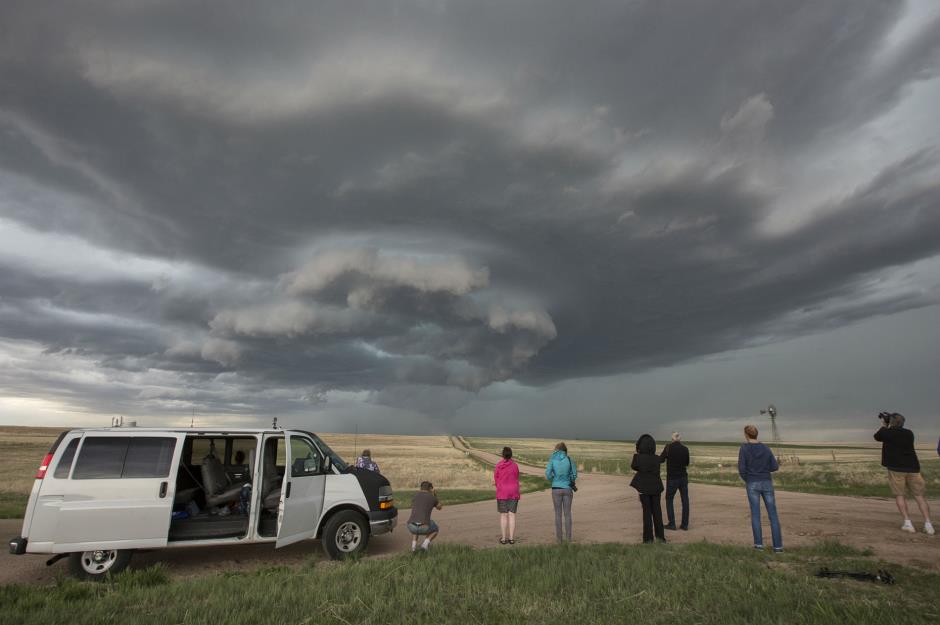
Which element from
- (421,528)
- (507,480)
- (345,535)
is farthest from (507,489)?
(345,535)

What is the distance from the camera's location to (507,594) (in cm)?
746

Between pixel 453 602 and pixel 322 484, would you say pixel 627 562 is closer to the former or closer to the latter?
pixel 453 602

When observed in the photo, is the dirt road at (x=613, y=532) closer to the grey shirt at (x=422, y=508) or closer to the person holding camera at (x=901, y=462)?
the person holding camera at (x=901, y=462)

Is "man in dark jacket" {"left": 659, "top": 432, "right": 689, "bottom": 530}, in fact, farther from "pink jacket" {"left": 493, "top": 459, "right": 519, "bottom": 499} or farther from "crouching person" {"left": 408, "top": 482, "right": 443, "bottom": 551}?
"crouching person" {"left": 408, "top": 482, "right": 443, "bottom": 551}

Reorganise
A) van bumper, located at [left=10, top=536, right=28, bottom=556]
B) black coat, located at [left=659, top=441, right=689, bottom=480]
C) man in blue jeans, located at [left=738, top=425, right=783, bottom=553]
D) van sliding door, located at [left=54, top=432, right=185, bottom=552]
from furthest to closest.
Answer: black coat, located at [left=659, top=441, right=689, bottom=480] → man in blue jeans, located at [left=738, top=425, right=783, bottom=553] → van sliding door, located at [left=54, top=432, right=185, bottom=552] → van bumper, located at [left=10, top=536, right=28, bottom=556]

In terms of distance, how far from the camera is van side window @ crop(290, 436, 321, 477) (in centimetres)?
1066

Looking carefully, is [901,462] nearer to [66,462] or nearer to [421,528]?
[421,528]

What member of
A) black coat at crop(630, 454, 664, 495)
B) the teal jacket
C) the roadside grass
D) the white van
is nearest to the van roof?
the white van

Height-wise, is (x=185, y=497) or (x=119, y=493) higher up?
(x=119, y=493)

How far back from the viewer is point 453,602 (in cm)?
714

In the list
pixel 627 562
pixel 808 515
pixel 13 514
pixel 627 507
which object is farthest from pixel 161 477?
pixel 808 515

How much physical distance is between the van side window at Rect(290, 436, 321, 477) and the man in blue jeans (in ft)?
27.4

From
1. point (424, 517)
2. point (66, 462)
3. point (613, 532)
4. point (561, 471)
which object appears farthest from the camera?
point (613, 532)

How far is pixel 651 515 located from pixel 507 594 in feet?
20.2
